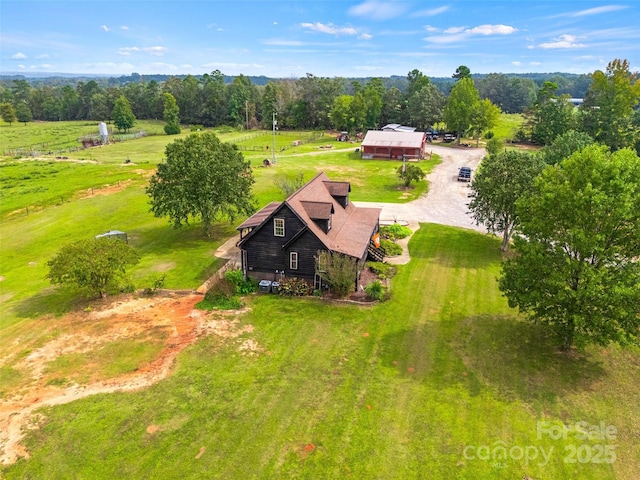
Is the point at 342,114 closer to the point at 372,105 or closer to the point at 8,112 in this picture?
the point at 372,105

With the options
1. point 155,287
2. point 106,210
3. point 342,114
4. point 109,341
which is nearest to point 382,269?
point 155,287

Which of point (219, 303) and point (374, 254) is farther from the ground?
point (374, 254)

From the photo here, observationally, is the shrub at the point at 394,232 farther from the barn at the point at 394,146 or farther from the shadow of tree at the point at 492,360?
the barn at the point at 394,146

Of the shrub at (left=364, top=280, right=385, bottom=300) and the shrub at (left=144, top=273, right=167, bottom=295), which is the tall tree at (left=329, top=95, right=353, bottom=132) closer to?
the shrub at (left=364, top=280, right=385, bottom=300)

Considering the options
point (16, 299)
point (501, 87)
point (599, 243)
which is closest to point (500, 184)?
point (599, 243)

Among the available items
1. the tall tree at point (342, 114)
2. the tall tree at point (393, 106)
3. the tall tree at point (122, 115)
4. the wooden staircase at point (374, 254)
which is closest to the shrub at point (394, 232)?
the wooden staircase at point (374, 254)

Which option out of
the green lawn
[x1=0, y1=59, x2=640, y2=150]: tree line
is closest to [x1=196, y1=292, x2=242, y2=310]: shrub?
the green lawn
